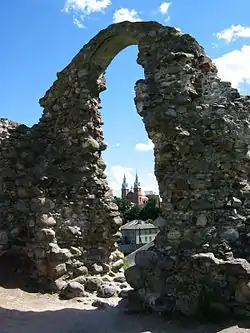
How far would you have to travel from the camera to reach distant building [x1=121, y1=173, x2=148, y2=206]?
290 ft

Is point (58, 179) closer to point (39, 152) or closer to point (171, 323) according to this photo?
point (39, 152)

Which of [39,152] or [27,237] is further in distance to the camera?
[39,152]

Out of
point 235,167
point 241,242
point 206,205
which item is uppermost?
point 235,167

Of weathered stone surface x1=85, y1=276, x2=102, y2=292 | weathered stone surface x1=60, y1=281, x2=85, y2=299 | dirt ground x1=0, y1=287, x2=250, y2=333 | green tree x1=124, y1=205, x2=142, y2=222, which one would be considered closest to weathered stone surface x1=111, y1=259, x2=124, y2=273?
weathered stone surface x1=85, y1=276, x2=102, y2=292

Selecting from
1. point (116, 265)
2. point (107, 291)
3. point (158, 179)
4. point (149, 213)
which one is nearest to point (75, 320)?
point (107, 291)

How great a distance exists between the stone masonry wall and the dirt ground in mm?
317

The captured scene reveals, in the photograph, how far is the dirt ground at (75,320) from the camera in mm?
5918

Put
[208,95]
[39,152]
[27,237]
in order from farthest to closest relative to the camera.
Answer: [39,152], [27,237], [208,95]

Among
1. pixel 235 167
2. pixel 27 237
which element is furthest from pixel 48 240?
pixel 235 167

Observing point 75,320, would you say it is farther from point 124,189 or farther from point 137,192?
point 124,189

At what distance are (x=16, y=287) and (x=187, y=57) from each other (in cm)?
582

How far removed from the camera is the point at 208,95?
738cm

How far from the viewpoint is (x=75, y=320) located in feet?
22.8

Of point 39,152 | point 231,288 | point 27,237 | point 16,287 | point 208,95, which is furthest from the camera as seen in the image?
point 39,152
